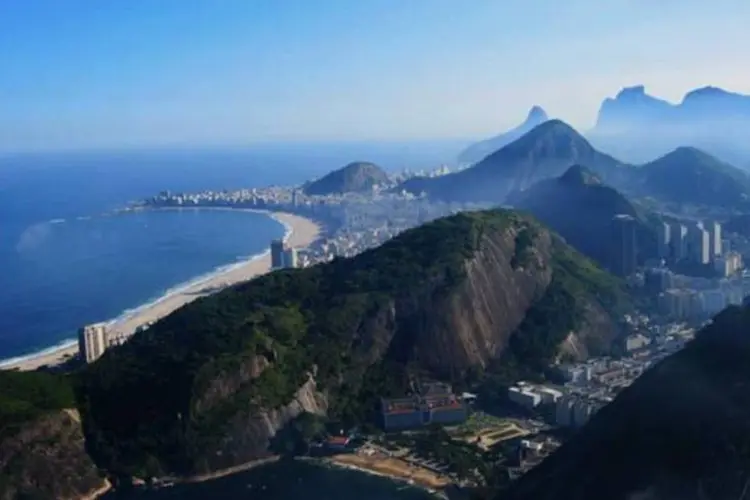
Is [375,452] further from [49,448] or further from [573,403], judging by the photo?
[49,448]

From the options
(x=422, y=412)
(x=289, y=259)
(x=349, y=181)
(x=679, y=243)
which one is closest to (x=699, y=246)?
(x=679, y=243)

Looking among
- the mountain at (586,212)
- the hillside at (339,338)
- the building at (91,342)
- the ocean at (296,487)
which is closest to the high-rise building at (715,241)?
the mountain at (586,212)

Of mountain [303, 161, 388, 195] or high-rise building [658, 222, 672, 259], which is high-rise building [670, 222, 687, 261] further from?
mountain [303, 161, 388, 195]

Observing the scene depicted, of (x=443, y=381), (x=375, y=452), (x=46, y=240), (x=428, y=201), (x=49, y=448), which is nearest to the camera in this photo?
(x=49, y=448)

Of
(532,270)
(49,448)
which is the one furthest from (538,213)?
(49,448)

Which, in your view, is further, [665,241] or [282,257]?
[282,257]

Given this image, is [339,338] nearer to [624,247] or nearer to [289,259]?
[624,247]
